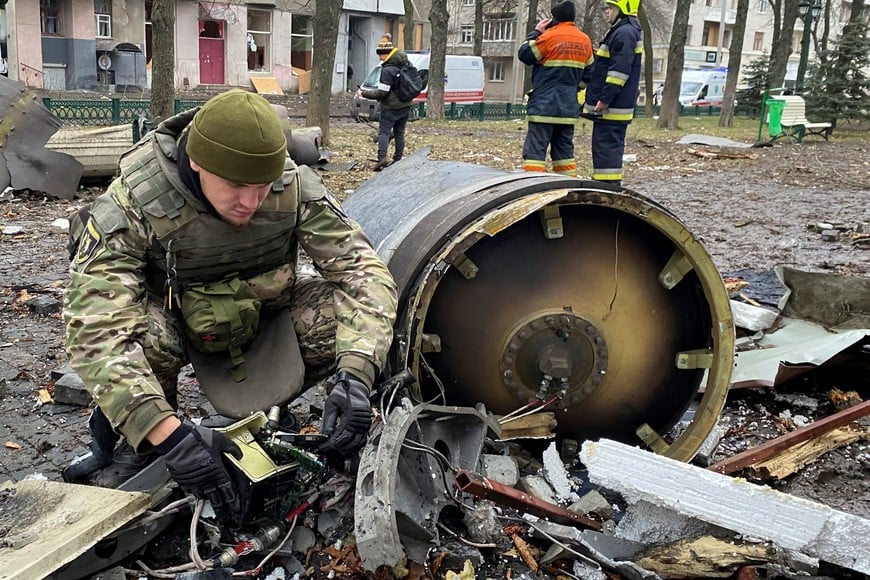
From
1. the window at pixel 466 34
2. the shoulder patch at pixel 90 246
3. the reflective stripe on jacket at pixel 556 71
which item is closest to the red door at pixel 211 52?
the window at pixel 466 34

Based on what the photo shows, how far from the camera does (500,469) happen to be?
2686 mm

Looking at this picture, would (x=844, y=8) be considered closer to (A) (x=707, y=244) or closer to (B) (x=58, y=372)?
(A) (x=707, y=244)

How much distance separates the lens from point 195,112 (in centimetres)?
252

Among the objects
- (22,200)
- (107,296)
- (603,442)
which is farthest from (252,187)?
(22,200)

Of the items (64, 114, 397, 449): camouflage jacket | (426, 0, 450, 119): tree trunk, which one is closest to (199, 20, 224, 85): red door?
(426, 0, 450, 119): tree trunk

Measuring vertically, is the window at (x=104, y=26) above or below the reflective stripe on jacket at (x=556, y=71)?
above

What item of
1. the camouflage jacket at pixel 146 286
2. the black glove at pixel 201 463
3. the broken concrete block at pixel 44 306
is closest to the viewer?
the black glove at pixel 201 463

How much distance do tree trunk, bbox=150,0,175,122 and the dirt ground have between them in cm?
240

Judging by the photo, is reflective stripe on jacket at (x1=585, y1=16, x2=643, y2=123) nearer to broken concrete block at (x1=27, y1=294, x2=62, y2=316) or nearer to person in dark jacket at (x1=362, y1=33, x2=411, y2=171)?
person in dark jacket at (x1=362, y1=33, x2=411, y2=171)

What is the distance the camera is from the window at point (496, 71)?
46938 millimetres

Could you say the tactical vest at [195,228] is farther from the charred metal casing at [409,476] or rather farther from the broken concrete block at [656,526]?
the broken concrete block at [656,526]

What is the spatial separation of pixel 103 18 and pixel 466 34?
26521mm

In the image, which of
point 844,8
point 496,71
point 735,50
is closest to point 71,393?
point 735,50

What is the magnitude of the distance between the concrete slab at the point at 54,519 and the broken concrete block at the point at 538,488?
4.12ft
